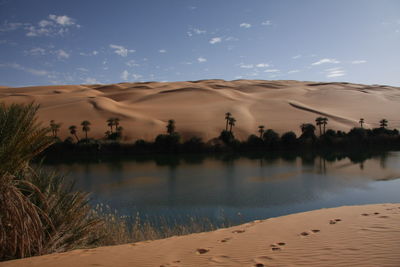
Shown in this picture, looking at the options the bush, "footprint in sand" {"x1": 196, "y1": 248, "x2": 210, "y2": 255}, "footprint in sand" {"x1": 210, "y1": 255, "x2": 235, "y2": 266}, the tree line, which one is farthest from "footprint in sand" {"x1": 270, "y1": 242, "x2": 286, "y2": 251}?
the bush

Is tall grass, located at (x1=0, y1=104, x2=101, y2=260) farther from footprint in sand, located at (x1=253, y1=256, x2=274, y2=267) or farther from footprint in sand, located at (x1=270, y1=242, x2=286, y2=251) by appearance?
footprint in sand, located at (x1=270, y1=242, x2=286, y2=251)

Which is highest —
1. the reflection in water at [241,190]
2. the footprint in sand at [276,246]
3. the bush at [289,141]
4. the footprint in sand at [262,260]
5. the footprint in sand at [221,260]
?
the bush at [289,141]

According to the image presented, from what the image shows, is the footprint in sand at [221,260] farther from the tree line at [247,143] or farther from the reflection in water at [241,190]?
the tree line at [247,143]

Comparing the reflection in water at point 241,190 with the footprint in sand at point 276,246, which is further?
the reflection in water at point 241,190

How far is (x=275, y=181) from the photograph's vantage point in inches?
794

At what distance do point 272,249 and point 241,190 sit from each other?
12.9 metres

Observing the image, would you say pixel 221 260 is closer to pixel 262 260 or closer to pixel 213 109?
pixel 262 260

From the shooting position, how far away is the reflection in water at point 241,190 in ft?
44.4

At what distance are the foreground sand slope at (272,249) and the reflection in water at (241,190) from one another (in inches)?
234

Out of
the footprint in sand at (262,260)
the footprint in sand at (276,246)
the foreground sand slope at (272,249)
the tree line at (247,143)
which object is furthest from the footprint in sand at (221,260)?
the tree line at (247,143)

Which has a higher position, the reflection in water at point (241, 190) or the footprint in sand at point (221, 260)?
the footprint in sand at point (221, 260)

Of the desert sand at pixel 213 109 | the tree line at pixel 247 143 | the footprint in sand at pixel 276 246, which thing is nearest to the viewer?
the footprint in sand at pixel 276 246

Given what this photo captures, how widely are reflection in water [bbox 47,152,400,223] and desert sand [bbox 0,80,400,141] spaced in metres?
22.6

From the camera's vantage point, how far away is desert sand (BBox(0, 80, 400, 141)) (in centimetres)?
5122
